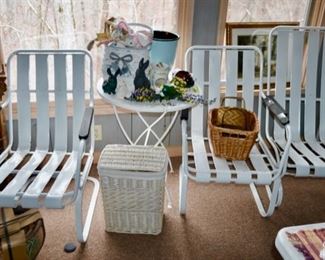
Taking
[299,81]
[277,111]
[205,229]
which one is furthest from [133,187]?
[299,81]

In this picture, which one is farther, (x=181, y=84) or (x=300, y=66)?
(x=300, y=66)

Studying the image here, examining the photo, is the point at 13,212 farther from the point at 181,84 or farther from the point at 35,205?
the point at 181,84

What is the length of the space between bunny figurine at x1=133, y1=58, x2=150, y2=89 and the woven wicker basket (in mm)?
414

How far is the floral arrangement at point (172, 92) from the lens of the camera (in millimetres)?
1827

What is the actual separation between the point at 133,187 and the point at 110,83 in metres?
0.53

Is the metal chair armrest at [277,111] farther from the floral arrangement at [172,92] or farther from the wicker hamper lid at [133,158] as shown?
the wicker hamper lid at [133,158]

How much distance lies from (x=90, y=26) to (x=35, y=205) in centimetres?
121

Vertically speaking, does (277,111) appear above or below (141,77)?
below

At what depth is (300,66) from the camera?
2299 mm

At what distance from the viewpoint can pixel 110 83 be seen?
1.86m

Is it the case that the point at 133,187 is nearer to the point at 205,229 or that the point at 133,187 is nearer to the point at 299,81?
the point at 205,229

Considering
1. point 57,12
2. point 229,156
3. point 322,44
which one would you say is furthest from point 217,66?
point 57,12

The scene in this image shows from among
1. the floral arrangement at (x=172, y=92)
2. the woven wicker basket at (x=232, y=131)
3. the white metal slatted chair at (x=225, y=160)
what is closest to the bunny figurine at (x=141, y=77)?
the floral arrangement at (x=172, y=92)

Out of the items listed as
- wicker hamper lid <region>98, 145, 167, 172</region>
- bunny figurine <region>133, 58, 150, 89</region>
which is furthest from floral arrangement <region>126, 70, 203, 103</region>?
wicker hamper lid <region>98, 145, 167, 172</region>
